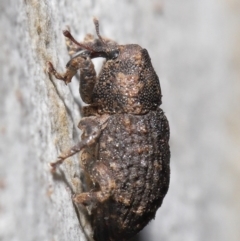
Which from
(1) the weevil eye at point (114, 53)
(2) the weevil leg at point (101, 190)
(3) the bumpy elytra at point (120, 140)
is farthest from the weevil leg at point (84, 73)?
(2) the weevil leg at point (101, 190)

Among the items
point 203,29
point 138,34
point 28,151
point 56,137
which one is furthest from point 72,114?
point 203,29

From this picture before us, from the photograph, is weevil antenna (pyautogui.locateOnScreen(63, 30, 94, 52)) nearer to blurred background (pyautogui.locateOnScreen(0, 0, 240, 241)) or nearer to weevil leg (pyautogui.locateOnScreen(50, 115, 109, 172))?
blurred background (pyautogui.locateOnScreen(0, 0, 240, 241))

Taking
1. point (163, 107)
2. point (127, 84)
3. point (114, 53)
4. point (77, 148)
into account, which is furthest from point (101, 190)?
point (163, 107)

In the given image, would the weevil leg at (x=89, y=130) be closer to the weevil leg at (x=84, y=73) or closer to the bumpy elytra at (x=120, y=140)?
the bumpy elytra at (x=120, y=140)

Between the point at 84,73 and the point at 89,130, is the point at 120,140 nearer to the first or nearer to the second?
the point at 89,130

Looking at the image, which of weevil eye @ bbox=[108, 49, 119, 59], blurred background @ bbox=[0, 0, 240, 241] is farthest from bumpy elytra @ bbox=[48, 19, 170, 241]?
blurred background @ bbox=[0, 0, 240, 241]

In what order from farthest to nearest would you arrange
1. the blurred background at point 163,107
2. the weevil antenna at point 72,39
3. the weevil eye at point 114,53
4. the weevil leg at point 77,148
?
the weevil eye at point 114,53
the weevil antenna at point 72,39
the weevil leg at point 77,148
the blurred background at point 163,107
